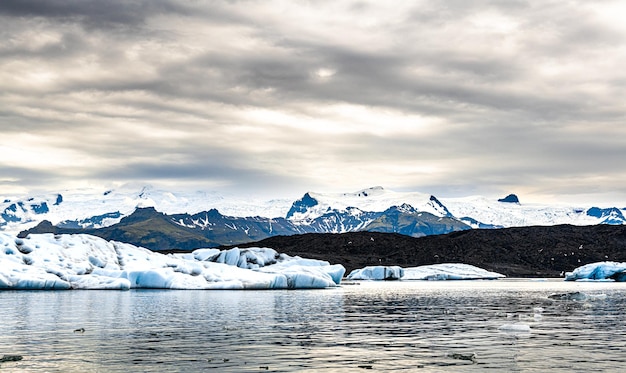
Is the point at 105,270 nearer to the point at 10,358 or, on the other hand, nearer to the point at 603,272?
the point at 10,358

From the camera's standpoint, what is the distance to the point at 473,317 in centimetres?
5153

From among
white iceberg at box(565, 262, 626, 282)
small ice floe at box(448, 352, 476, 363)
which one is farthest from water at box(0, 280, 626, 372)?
white iceberg at box(565, 262, 626, 282)

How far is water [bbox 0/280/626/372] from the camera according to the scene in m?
27.0

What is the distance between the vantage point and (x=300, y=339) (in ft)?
117

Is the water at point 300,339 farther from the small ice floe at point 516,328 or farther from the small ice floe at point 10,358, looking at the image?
the small ice floe at point 516,328

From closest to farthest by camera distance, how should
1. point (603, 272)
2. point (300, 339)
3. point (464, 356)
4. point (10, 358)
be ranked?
point (10, 358), point (464, 356), point (300, 339), point (603, 272)

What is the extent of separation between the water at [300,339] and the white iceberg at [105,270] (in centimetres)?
3026

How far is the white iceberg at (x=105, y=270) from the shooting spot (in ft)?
287

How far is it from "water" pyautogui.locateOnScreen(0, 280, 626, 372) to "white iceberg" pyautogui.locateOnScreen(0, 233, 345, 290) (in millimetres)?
30262

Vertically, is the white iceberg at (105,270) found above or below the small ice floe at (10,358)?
above

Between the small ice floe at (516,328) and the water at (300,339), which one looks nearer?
the water at (300,339)

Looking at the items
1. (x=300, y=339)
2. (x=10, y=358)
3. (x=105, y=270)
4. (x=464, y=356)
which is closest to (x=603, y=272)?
(x=105, y=270)

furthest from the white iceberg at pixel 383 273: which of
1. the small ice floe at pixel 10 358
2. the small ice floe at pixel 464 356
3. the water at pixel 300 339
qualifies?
the small ice floe at pixel 10 358

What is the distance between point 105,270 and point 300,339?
64037 mm
